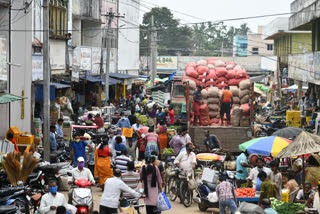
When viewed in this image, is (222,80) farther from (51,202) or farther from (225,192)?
(51,202)

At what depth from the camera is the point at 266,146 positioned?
14992 millimetres

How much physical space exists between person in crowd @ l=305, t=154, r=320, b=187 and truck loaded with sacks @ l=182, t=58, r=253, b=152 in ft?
30.1

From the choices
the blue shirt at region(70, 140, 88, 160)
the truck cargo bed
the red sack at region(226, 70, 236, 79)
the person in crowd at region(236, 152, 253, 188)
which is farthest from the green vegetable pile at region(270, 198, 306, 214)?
the red sack at region(226, 70, 236, 79)

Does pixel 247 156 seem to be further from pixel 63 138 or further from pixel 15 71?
pixel 15 71

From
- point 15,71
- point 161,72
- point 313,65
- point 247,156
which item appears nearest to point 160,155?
point 247,156

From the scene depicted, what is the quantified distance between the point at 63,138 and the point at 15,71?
268cm

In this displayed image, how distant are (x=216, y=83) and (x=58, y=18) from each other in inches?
288

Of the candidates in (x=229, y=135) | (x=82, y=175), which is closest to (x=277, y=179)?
(x=82, y=175)

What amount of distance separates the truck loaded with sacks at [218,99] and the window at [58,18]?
18.7ft

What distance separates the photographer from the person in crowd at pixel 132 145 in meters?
19.0

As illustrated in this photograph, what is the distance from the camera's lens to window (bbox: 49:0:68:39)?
2588 cm

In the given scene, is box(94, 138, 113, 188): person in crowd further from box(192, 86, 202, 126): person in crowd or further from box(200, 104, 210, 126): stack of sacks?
box(200, 104, 210, 126): stack of sacks

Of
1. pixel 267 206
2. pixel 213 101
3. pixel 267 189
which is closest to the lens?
pixel 267 206

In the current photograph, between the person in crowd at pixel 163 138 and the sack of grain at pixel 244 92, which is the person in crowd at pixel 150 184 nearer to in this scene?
the person in crowd at pixel 163 138
